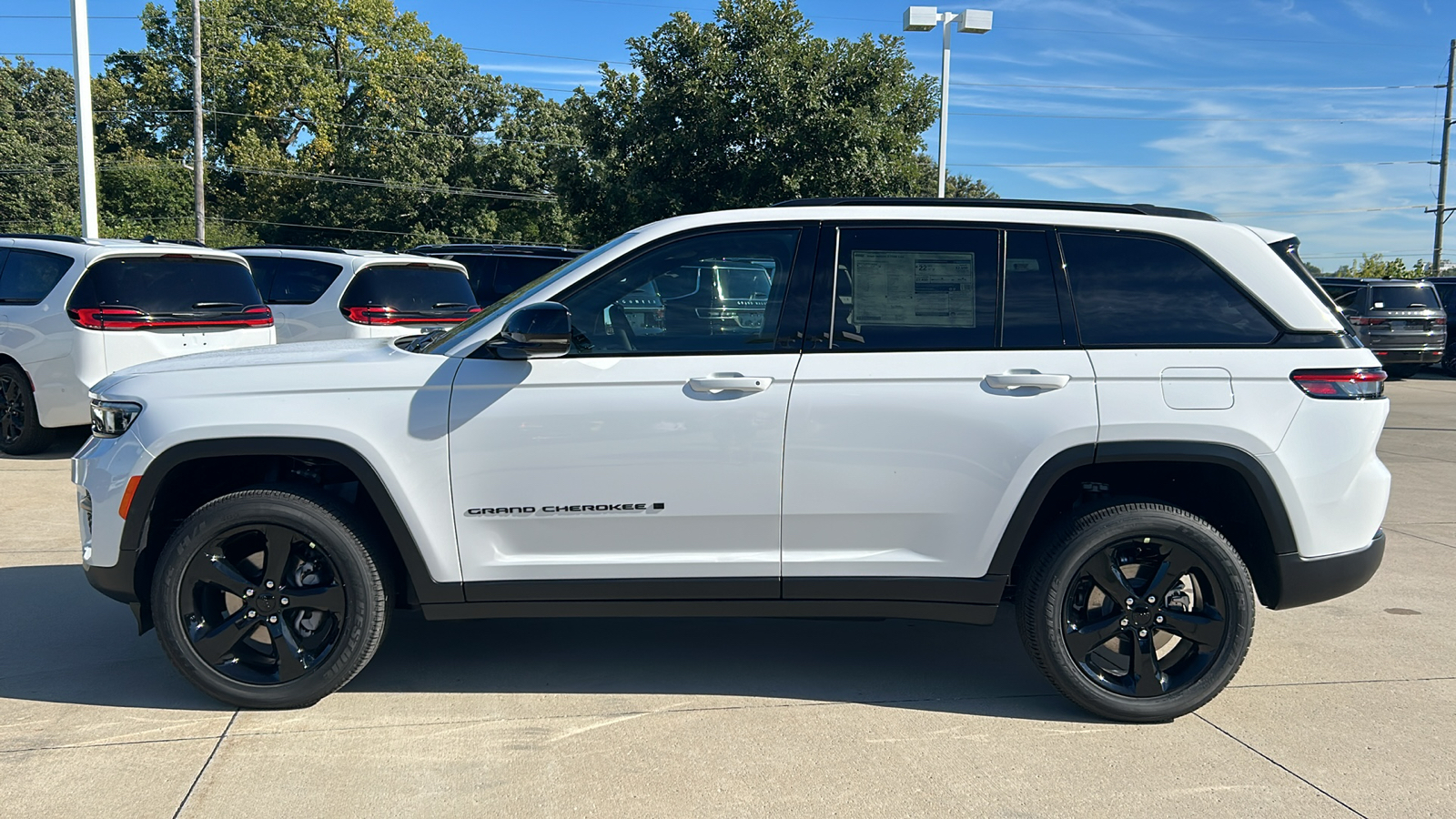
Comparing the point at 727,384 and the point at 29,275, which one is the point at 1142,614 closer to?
the point at 727,384

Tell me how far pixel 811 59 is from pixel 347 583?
1943 centimetres

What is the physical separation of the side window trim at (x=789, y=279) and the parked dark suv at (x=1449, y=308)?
2148 centimetres

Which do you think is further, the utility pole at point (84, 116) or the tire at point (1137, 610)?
the utility pole at point (84, 116)

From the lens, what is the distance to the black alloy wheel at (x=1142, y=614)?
384cm

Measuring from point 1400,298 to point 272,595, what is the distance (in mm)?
20133

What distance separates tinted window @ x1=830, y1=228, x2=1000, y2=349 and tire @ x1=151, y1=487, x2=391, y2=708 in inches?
73.9

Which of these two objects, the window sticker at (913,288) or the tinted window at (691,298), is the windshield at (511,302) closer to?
the tinted window at (691,298)

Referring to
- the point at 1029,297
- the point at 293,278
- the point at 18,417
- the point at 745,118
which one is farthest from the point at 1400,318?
the point at 18,417

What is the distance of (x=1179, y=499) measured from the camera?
162 inches

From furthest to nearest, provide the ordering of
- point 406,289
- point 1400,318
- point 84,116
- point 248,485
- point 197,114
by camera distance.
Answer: point 197,114
point 1400,318
point 84,116
point 406,289
point 248,485

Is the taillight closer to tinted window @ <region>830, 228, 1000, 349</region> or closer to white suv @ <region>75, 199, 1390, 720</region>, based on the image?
white suv @ <region>75, 199, 1390, 720</region>

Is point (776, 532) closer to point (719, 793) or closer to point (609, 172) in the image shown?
point (719, 793)

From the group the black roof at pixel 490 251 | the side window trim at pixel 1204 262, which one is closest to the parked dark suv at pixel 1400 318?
the black roof at pixel 490 251

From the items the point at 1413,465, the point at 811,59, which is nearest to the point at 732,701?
the point at 1413,465
